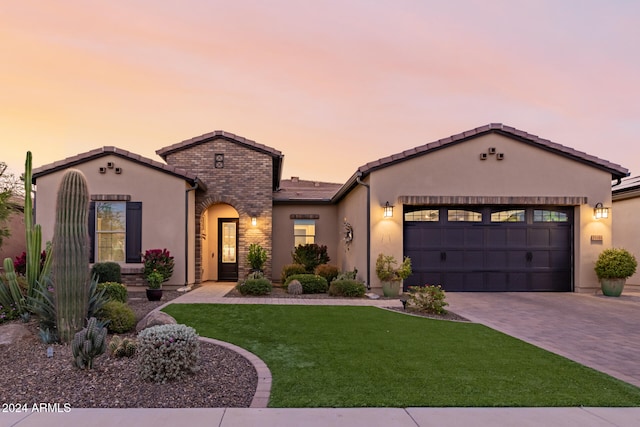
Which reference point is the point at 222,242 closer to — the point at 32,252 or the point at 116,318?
the point at 32,252

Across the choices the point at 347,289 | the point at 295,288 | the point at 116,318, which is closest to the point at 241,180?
A: the point at 295,288

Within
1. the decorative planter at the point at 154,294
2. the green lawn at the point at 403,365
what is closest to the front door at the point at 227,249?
the decorative planter at the point at 154,294

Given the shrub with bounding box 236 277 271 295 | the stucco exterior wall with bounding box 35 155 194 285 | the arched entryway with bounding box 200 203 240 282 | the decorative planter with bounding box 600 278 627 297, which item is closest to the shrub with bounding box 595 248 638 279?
the decorative planter with bounding box 600 278 627 297

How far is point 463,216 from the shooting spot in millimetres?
12258

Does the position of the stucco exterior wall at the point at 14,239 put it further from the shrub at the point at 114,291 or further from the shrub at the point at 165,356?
the shrub at the point at 165,356

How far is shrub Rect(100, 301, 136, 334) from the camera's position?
6176mm

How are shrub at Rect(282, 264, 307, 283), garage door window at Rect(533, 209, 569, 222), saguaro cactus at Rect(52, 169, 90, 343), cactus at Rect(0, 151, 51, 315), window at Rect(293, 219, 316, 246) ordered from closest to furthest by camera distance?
saguaro cactus at Rect(52, 169, 90, 343), cactus at Rect(0, 151, 51, 315), garage door window at Rect(533, 209, 569, 222), shrub at Rect(282, 264, 307, 283), window at Rect(293, 219, 316, 246)

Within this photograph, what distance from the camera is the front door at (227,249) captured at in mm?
15672

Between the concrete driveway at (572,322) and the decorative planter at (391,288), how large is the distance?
147cm

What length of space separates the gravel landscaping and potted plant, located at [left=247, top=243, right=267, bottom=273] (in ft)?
29.1

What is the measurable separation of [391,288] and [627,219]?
9.70 metres

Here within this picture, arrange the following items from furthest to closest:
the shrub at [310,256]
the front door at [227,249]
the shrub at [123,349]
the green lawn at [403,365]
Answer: the front door at [227,249] < the shrub at [310,256] < the shrub at [123,349] < the green lawn at [403,365]

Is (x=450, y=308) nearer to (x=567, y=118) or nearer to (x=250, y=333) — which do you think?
(x=250, y=333)

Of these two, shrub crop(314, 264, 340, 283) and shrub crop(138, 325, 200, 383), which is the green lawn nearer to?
shrub crop(138, 325, 200, 383)
